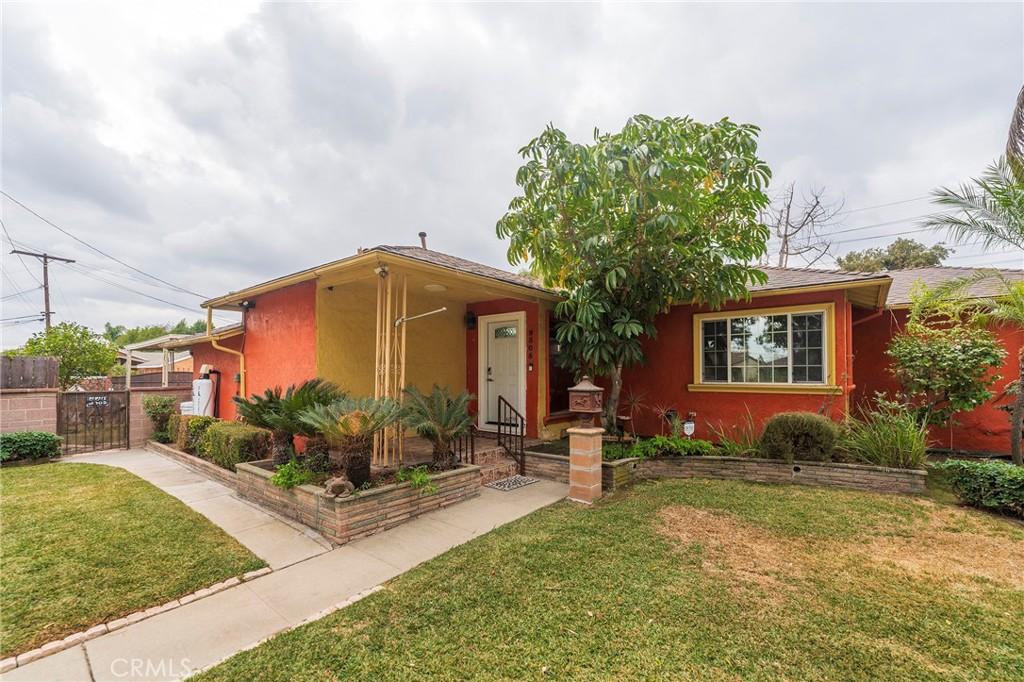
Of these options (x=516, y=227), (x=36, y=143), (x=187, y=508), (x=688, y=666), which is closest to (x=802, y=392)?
(x=516, y=227)

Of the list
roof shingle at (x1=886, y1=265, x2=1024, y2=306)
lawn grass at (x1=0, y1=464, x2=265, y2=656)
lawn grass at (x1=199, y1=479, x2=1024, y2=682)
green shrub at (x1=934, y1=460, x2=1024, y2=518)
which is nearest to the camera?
lawn grass at (x1=199, y1=479, x2=1024, y2=682)

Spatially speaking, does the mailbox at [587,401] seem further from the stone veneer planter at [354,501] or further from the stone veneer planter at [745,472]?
the stone veneer planter at [354,501]

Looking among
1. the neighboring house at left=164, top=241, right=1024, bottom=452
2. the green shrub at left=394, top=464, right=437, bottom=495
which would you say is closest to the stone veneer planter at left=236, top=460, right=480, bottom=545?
the green shrub at left=394, top=464, right=437, bottom=495

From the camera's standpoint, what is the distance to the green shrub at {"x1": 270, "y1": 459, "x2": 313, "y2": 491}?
4.60 meters

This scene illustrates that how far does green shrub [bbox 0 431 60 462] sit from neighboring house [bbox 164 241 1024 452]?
2.79 m

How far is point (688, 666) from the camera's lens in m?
2.28

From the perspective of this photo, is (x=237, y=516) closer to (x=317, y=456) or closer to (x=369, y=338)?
(x=317, y=456)

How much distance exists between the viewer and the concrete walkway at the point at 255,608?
236 cm

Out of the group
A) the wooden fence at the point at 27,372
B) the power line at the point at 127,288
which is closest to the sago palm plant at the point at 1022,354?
the wooden fence at the point at 27,372

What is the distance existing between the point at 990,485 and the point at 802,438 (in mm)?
1783

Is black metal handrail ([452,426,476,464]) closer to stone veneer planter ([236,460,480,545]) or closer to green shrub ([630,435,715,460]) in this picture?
stone veneer planter ([236,460,480,545])

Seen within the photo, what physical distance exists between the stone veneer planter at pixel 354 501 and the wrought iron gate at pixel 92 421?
5.95 metres

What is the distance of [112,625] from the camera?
270 cm

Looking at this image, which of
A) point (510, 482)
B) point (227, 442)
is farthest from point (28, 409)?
point (510, 482)
